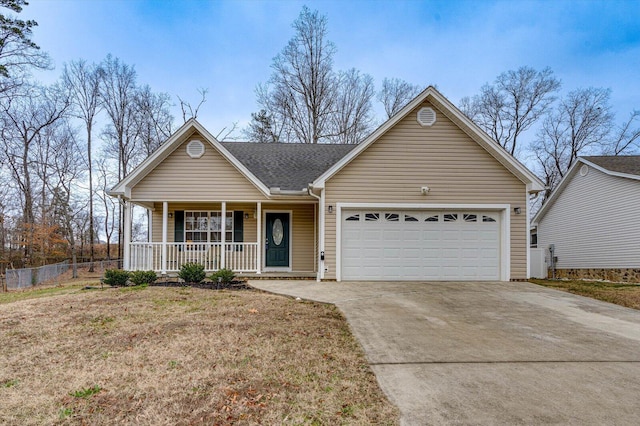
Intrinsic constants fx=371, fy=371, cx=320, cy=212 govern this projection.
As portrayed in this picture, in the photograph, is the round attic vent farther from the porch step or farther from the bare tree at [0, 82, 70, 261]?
the bare tree at [0, 82, 70, 261]

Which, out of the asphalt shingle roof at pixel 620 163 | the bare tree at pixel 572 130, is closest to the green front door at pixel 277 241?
the asphalt shingle roof at pixel 620 163

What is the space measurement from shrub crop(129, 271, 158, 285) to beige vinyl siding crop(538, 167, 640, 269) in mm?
15986

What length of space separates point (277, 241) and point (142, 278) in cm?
432

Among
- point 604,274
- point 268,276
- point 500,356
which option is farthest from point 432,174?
point 604,274

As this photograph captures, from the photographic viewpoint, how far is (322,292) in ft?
28.5

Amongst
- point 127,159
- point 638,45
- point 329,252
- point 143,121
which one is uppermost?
point 638,45

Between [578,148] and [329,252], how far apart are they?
2375 cm

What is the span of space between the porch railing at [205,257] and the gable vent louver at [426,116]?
625 cm

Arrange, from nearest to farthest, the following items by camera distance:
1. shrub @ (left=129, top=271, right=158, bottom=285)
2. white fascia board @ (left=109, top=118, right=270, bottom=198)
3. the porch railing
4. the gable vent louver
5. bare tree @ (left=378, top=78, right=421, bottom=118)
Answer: shrub @ (left=129, top=271, right=158, bottom=285) → the gable vent louver → white fascia board @ (left=109, top=118, right=270, bottom=198) → the porch railing → bare tree @ (left=378, top=78, right=421, bottom=118)

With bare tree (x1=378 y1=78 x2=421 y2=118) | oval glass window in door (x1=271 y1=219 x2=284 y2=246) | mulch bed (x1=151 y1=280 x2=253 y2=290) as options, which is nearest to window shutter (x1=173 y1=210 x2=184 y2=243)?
mulch bed (x1=151 y1=280 x2=253 y2=290)

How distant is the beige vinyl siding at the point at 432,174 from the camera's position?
10.7m

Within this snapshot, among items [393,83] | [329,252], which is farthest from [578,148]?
[329,252]

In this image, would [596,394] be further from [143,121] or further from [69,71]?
[69,71]

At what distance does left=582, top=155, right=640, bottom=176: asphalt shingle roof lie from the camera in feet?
44.4
